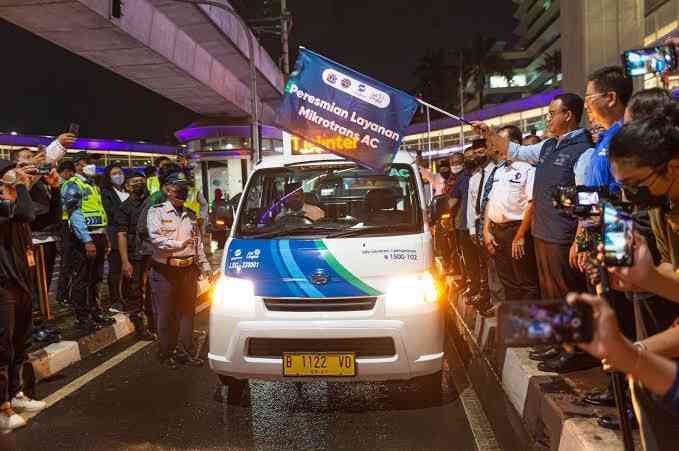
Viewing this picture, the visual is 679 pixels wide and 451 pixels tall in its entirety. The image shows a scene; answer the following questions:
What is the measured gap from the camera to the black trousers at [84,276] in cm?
712

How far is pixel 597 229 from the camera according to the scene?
7.80ft

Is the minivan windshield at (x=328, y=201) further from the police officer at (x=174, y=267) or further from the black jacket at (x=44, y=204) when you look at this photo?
the black jacket at (x=44, y=204)

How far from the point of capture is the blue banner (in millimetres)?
5348

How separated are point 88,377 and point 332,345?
267cm

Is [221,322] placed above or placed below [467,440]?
above

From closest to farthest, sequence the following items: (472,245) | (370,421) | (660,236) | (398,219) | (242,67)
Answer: (660,236), (370,421), (398,219), (472,245), (242,67)

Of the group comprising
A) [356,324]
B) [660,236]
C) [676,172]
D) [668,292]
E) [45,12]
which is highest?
[45,12]

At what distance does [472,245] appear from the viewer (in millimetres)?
8562

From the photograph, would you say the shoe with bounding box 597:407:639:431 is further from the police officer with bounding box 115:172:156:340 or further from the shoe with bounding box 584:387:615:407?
the police officer with bounding box 115:172:156:340

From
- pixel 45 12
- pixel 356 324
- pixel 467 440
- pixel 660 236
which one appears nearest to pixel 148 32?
pixel 45 12

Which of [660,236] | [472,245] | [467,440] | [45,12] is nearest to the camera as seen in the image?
[660,236]

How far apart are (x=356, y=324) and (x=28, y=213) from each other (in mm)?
2537

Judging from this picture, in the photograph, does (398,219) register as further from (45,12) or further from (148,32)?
(148,32)

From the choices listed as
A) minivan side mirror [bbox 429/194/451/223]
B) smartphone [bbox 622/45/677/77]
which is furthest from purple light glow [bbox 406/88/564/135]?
smartphone [bbox 622/45/677/77]
